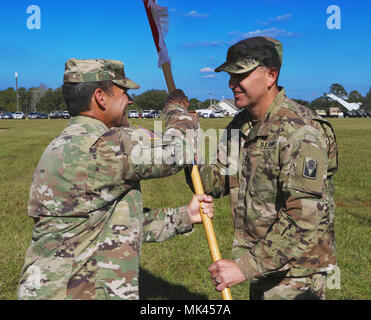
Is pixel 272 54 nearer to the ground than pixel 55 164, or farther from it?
farther from it

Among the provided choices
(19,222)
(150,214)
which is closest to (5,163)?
(19,222)

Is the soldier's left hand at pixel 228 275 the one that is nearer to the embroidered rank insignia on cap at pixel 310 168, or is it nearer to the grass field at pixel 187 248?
the embroidered rank insignia on cap at pixel 310 168

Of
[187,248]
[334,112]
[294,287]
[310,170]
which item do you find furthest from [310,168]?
[334,112]

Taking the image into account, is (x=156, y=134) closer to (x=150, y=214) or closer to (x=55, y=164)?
(x=55, y=164)

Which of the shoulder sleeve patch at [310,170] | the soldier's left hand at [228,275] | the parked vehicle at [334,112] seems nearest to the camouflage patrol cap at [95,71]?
the shoulder sleeve patch at [310,170]

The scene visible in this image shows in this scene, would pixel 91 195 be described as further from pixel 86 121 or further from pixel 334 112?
pixel 334 112

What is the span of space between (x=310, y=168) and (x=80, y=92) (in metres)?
1.63

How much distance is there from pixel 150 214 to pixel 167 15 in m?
1.74

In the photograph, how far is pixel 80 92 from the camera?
2.60 m

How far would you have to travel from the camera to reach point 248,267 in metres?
2.41

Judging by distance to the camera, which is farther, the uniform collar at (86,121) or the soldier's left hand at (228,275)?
the uniform collar at (86,121)

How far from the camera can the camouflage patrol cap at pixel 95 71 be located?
2.56 metres

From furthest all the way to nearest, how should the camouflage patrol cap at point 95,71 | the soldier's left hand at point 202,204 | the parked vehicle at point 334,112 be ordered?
the parked vehicle at point 334,112 → the soldier's left hand at point 202,204 → the camouflage patrol cap at point 95,71

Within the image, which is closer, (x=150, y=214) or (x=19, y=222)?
(x=150, y=214)
